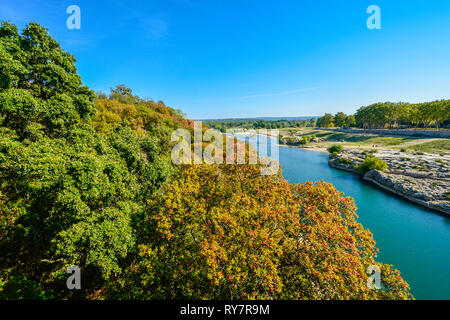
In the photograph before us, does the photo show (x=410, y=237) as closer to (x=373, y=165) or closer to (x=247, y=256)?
(x=373, y=165)

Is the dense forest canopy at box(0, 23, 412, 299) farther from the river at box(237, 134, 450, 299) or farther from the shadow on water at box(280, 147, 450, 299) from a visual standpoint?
the shadow on water at box(280, 147, 450, 299)

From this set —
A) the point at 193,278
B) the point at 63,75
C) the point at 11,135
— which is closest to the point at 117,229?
the point at 193,278

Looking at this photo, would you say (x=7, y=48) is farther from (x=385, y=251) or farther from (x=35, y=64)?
(x=385, y=251)

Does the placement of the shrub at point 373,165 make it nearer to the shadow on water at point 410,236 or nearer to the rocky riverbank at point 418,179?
the rocky riverbank at point 418,179

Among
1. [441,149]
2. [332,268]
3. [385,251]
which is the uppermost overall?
[441,149]

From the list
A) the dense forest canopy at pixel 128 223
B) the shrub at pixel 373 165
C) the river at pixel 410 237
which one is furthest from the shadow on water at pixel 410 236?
the dense forest canopy at pixel 128 223

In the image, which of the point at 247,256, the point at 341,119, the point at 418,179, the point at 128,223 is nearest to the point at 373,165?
the point at 418,179
